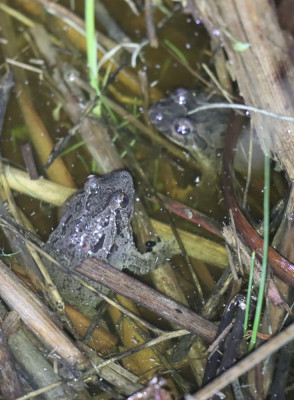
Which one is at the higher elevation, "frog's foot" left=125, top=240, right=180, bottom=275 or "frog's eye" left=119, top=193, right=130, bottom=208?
"frog's eye" left=119, top=193, right=130, bottom=208

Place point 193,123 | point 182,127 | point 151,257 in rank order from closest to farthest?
point 151,257 < point 182,127 < point 193,123

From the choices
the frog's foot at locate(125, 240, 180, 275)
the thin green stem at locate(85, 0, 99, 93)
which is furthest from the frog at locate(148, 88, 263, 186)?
the frog's foot at locate(125, 240, 180, 275)

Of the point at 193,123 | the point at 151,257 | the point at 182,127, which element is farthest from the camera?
the point at 193,123

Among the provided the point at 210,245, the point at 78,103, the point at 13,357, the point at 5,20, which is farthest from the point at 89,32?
the point at 13,357

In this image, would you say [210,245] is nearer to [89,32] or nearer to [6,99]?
[89,32]

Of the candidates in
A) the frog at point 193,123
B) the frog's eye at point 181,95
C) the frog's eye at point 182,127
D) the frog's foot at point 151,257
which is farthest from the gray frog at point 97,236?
the frog's eye at point 181,95

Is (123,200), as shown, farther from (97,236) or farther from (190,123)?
(190,123)

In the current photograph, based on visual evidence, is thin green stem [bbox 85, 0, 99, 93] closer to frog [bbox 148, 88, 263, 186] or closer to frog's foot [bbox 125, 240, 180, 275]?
frog [bbox 148, 88, 263, 186]

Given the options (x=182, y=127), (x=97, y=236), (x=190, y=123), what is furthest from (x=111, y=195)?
(x=190, y=123)
